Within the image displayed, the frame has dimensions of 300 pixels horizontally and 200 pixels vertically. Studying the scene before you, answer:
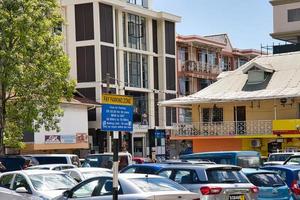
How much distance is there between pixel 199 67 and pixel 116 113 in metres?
60.6

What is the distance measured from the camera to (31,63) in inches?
1280

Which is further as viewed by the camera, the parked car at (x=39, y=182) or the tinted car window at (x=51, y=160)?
the tinted car window at (x=51, y=160)

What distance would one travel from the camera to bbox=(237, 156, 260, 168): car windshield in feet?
86.0

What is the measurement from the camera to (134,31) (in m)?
64.1

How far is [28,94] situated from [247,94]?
19118 millimetres

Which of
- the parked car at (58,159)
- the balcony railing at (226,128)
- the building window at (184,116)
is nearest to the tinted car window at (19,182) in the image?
the parked car at (58,159)

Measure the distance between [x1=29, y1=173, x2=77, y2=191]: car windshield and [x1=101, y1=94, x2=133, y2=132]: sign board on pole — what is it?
205 inches

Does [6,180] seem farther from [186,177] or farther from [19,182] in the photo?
[186,177]

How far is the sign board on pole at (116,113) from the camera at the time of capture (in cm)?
1234

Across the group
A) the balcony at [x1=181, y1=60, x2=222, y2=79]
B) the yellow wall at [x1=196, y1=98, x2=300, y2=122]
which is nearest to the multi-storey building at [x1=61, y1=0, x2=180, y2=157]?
the balcony at [x1=181, y1=60, x2=222, y2=79]

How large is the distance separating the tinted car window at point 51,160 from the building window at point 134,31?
31149mm

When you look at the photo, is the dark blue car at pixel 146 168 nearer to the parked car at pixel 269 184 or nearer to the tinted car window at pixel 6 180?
the parked car at pixel 269 184

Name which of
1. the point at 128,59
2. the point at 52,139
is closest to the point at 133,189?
the point at 52,139

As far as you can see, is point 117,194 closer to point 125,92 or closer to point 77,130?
point 77,130
